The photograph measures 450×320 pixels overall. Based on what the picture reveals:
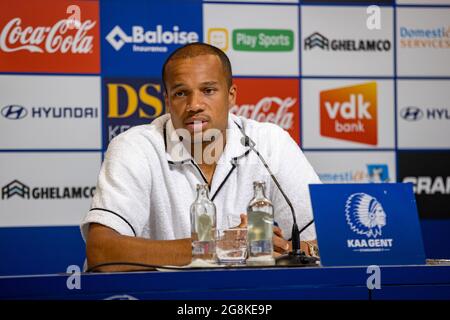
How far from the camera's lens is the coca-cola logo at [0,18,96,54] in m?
3.31

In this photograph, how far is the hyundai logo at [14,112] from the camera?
3289 millimetres

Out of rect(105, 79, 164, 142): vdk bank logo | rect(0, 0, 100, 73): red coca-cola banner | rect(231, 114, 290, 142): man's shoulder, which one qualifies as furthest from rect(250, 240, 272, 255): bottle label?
rect(0, 0, 100, 73): red coca-cola banner

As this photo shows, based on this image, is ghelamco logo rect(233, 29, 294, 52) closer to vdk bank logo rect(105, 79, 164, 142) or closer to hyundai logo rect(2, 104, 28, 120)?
vdk bank logo rect(105, 79, 164, 142)

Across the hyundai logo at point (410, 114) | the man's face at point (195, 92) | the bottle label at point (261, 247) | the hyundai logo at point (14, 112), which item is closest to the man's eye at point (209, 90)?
the man's face at point (195, 92)

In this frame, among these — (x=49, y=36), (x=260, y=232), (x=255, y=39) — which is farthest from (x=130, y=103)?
(x=260, y=232)

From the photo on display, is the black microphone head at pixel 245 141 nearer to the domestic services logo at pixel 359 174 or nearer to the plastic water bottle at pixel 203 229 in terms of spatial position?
the plastic water bottle at pixel 203 229

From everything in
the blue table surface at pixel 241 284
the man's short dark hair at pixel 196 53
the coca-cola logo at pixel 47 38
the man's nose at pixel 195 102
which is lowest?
the blue table surface at pixel 241 284

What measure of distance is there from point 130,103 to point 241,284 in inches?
86.1

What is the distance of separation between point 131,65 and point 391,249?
2.13 metres

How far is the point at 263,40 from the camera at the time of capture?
3.50 m

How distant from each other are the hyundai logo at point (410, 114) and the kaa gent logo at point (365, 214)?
212cm

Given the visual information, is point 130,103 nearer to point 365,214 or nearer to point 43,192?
point 43,192
